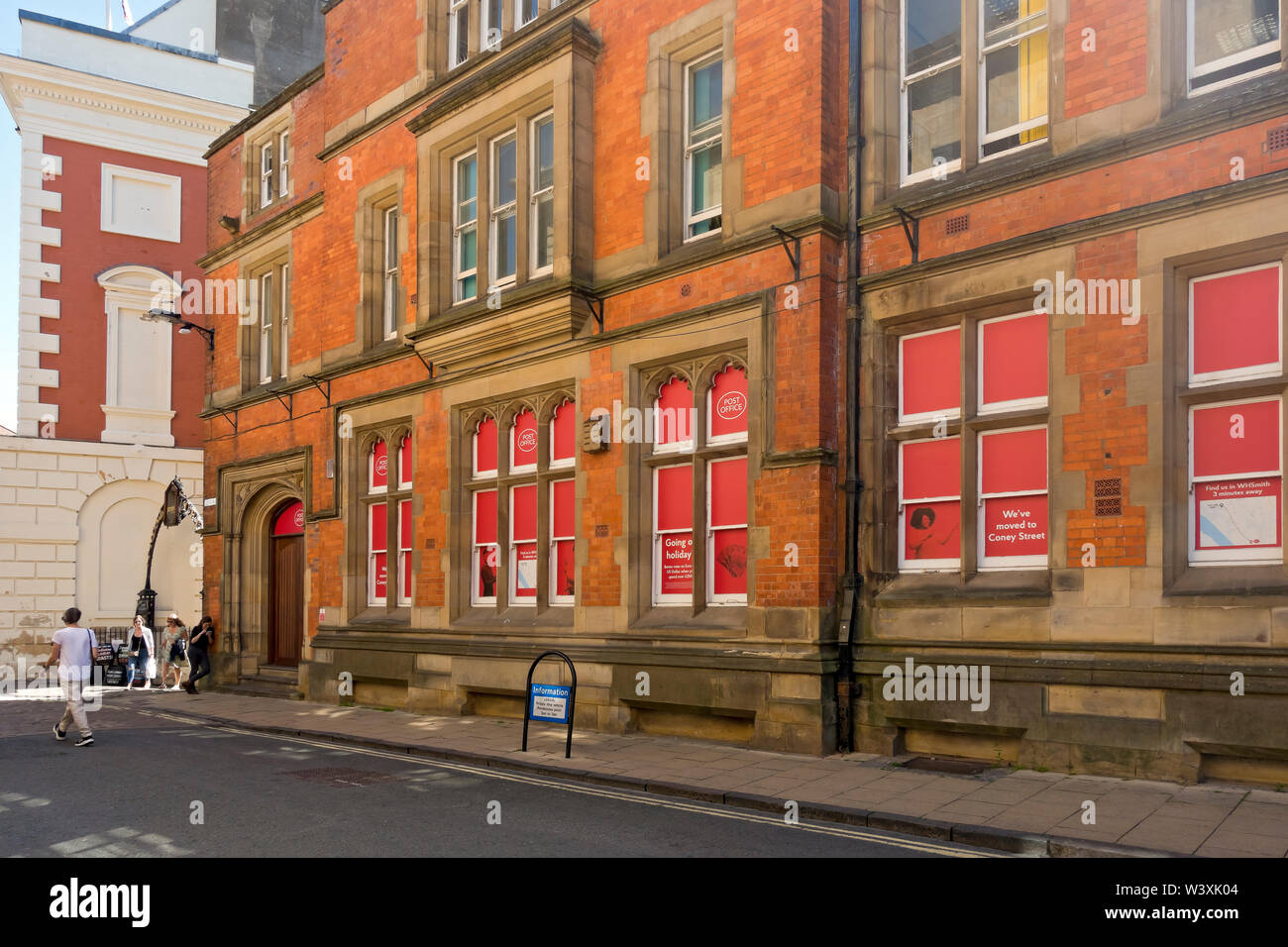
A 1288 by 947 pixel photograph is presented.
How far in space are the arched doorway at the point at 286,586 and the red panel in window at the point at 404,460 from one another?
14.6 feet

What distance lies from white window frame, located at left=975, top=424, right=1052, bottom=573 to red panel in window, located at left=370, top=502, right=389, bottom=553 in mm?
11252

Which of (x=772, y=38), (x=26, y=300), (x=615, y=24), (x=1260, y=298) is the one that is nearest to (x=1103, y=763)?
(x=1260, y=298)

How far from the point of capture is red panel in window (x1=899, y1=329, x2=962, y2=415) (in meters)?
11.0

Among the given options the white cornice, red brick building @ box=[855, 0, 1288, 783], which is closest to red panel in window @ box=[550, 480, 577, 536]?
red brick building @ box=[855, 0, 1288, 783]

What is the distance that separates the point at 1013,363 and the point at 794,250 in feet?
9.09

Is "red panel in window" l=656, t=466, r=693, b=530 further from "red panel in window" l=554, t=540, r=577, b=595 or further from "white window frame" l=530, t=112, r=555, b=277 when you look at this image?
"white window frame" l=530, t=112, r=555, b=277

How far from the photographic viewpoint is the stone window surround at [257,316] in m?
22.5

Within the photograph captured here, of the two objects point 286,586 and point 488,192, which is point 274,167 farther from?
point 488,192

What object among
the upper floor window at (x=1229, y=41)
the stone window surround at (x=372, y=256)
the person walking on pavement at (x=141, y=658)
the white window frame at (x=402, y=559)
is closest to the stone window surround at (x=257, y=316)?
the stone window surround at (x=372, y=256)

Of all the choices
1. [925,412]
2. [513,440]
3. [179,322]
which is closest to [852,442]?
[925,412]

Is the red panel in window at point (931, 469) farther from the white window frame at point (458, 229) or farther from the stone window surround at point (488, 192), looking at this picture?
the white window frame at point (458, 229)

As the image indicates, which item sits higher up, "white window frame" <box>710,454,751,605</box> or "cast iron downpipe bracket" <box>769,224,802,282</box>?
"cast iron downpipe bracket" <box>769,224,802,282</box>
